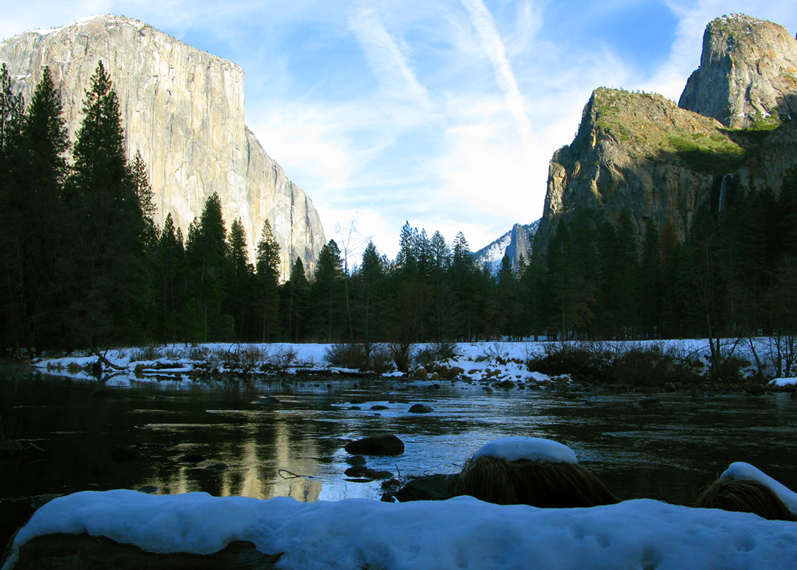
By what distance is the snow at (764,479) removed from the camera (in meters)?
3.76

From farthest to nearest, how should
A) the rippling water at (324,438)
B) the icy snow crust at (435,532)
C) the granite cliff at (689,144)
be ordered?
the granite cliff at (689,144)
the rippling water at (324,438)
the icy snow crust at (435,532)

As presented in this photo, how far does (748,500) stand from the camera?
385 centimetres

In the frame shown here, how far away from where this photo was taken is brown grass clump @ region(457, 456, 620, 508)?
4.46 m

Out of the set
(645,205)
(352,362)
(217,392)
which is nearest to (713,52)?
(645,205)

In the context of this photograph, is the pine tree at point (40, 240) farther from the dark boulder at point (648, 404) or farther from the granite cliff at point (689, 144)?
the granite cliff at point (689, 144)

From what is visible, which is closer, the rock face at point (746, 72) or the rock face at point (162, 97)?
the rock face at point (162, 97)

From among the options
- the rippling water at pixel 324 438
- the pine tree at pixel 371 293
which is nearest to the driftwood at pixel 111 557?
the rippling water at pixel 324 438

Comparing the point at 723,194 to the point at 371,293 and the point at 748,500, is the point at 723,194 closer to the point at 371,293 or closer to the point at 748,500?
the point at 371,293

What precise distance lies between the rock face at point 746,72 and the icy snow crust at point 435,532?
179 metres

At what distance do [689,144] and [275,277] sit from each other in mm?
112876

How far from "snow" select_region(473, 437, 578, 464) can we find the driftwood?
2811mm

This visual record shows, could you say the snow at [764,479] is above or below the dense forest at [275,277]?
below

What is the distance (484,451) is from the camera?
199 inches

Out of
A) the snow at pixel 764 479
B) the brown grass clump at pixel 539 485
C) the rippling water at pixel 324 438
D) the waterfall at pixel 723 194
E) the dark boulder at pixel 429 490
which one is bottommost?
the rippling water at pixel 324 438
